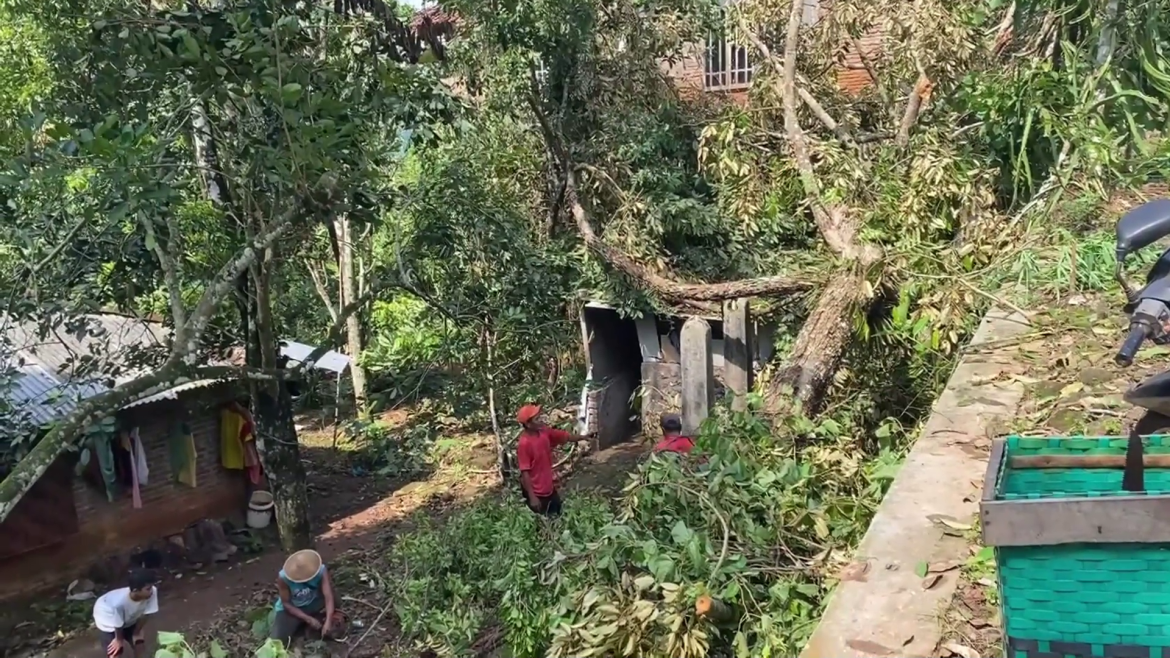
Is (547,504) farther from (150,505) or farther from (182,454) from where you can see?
(150,505)

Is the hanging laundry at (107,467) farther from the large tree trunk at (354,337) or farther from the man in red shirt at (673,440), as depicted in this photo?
the man in red shirt at (673,440)

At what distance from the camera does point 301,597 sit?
584 cm

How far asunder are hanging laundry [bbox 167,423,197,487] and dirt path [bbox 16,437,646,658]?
1044 millimetres

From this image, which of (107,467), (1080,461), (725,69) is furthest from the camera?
(725,69)

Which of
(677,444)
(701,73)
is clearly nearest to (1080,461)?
(677,444)

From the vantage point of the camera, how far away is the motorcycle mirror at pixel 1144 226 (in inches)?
83.5

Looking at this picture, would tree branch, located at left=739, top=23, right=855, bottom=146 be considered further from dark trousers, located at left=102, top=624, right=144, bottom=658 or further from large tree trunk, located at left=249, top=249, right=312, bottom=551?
dark trousers, located at left=102, top=624, right=144, bottom=658

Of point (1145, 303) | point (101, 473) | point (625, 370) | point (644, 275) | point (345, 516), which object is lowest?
point (345, 516)

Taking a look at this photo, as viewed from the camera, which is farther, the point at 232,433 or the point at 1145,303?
the point at 232,433

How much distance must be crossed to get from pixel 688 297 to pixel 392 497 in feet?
13.6

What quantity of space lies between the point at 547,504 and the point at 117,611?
2901mm

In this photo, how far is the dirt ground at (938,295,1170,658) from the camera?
2539 mm

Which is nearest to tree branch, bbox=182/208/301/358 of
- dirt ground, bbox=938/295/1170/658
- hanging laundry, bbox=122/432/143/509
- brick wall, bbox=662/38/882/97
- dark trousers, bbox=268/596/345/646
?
dark trousers, bbox=268/596/345/646

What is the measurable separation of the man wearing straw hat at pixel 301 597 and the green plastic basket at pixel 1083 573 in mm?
4672
